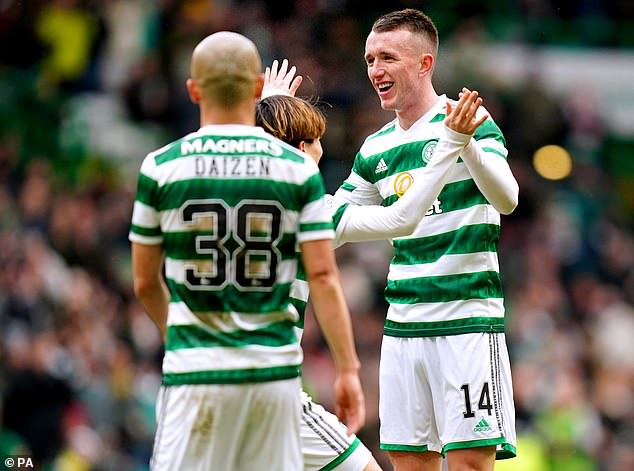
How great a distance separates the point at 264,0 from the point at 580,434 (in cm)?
709

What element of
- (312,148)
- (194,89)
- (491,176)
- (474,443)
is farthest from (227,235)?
(474,443)

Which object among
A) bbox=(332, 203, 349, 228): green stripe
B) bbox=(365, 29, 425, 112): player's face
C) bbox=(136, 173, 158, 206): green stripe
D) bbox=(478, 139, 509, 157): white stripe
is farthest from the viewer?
bbox=(365, 29, 425, 112): player's face

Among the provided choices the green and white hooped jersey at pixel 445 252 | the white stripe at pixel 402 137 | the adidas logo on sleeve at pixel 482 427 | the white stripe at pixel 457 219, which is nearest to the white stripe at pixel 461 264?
the green and white hooped jersey at pixel 445 252

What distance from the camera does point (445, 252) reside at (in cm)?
675

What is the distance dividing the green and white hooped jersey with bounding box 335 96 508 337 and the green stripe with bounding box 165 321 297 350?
62.4 inches

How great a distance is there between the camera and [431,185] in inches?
248

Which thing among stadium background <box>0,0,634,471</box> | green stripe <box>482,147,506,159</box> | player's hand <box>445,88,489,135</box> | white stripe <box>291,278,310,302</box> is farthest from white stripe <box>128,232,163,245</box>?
stadium background <box>0,0,634,471</box>

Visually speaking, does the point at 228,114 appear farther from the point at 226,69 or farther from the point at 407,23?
the point at 407,23

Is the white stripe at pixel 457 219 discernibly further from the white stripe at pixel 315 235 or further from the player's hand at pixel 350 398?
the player's hand at pixel 350 398

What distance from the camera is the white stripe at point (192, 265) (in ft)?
17.3

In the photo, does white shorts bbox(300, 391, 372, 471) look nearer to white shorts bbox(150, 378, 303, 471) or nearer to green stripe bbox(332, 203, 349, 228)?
green stripe bbox(332, 203, 349, 228)

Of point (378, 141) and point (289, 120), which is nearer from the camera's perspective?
point (289, 120)

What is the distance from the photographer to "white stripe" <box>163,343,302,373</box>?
5.26 m
